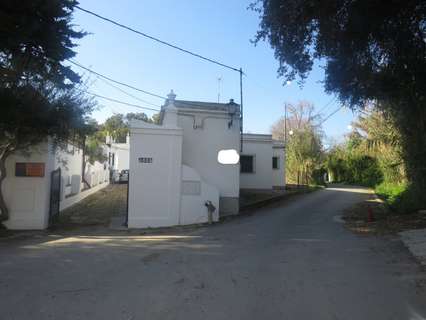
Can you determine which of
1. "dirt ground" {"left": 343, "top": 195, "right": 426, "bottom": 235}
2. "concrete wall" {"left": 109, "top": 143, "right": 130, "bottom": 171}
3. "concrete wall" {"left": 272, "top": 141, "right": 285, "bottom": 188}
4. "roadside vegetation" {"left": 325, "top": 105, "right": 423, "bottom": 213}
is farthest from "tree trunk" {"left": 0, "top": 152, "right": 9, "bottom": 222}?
"concrete wall" {"left": 109, "top": 143, "right": 130, "bottom": 171}

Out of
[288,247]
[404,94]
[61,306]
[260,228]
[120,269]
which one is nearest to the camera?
[61,306]

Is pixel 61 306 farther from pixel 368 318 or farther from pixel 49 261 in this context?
pixel 368 318

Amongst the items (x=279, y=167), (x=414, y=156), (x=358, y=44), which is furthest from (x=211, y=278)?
(x=279, y=167)

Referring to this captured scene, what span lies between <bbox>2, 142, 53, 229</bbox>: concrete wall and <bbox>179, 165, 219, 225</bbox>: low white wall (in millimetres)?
4801

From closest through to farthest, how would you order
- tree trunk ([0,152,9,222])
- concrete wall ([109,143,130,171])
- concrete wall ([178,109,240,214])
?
tree trunk ([0,152,9,222]) → concrete wall ([178,109,240,214]) → concrete wall ([109,143,130,171])

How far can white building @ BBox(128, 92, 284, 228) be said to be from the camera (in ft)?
45.1

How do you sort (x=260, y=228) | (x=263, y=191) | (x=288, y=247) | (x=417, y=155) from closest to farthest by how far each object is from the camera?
1. (x=288, y=247)
2. (x=260, y=228)
3. (x=417, y=155)
4. (x=263, y=191)

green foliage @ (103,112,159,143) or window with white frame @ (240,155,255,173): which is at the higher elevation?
green foliage @ (103,112,159,143)

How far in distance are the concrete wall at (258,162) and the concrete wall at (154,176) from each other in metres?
11.1

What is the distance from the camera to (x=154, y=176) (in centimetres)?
1380

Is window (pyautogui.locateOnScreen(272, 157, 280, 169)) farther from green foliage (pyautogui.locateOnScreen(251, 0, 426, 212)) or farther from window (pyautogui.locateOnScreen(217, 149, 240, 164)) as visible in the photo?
→ green foliage (pyautogui.locateOnScreen(251, 0, 426, 212))

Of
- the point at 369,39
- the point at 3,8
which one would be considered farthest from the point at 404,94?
the point at 3,8

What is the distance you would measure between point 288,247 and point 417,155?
948 cm

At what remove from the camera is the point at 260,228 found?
12.8 metres
